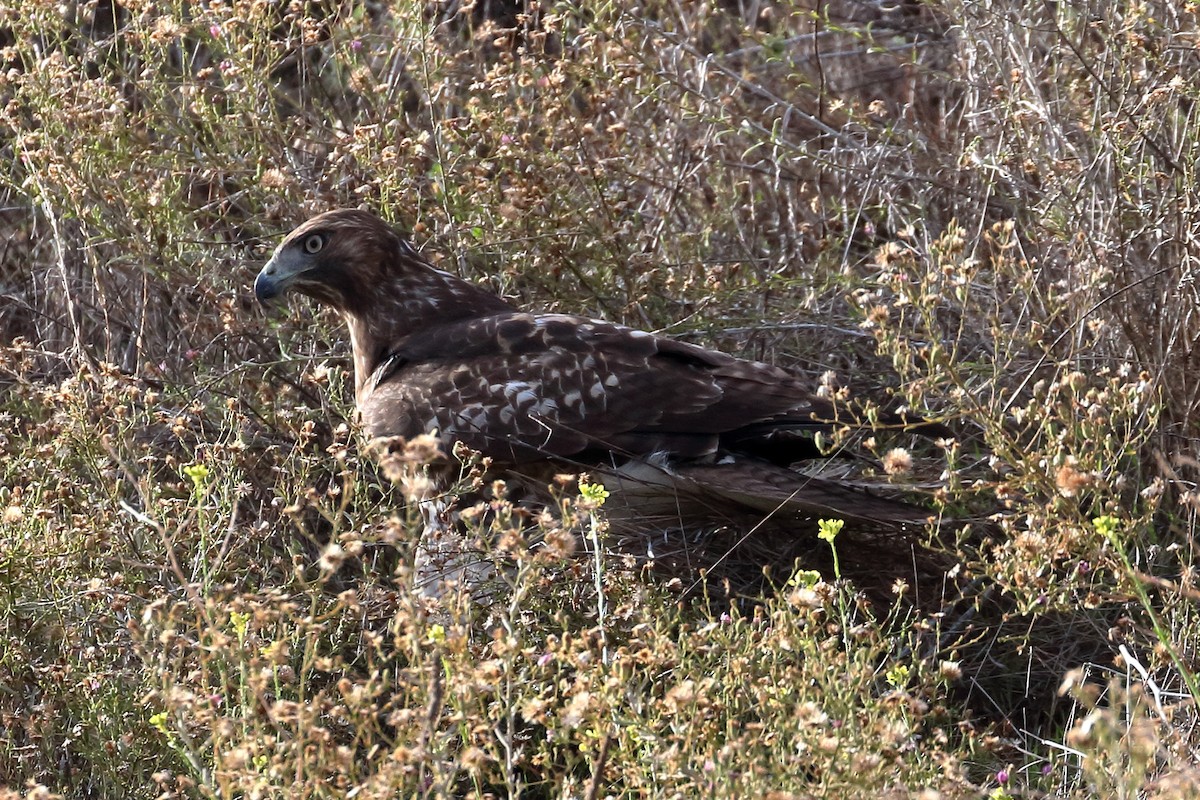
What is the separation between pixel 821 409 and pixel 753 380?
0.25 metres

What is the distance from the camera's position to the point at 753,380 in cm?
446

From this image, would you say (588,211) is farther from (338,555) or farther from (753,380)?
(338,555)

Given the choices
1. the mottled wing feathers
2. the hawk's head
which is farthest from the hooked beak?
the mottled wing feathers

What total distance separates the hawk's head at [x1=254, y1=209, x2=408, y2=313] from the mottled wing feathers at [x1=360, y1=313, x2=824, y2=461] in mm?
397

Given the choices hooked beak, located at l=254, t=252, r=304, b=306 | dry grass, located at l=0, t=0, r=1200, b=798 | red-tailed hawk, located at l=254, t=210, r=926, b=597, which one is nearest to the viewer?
dry grass, located at l=0, t=0, r=1200, b=798

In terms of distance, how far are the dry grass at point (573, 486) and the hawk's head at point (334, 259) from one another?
13cm

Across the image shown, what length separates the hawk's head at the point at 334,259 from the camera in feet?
16.0

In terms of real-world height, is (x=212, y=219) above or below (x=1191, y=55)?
below

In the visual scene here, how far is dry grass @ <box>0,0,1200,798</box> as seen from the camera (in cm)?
280

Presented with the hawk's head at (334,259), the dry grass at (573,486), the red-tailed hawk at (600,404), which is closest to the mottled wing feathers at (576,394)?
the red-tailed hawk at (600,404)

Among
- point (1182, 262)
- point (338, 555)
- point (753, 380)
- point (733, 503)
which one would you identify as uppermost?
point (338, 555)

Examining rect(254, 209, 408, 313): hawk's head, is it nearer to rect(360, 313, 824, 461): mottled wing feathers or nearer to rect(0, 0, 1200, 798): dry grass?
rect(0, 0, 1200, 798): dry grass

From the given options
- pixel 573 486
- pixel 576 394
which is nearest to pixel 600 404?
pixel 576 394

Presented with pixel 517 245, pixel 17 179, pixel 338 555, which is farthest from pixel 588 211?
pixel 338 555
